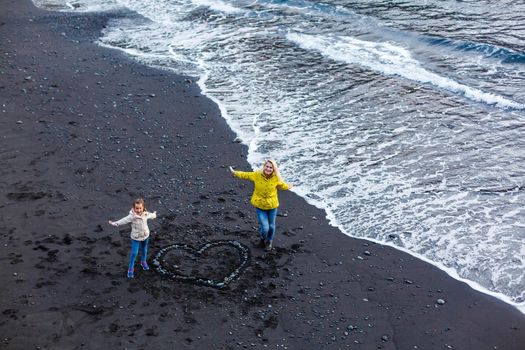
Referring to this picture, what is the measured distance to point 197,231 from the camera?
38.4 ft

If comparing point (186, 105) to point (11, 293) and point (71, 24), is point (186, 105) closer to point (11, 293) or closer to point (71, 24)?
point (11, 293)

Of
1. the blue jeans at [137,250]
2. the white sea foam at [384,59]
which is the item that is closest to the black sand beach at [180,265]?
the blue jeans at [137,250]

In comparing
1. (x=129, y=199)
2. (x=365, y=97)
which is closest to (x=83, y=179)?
(x=129, y=199)

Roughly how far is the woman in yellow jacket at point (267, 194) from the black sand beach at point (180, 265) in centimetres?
51

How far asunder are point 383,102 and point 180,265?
11082mm

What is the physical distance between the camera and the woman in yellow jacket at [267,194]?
10.8 metres

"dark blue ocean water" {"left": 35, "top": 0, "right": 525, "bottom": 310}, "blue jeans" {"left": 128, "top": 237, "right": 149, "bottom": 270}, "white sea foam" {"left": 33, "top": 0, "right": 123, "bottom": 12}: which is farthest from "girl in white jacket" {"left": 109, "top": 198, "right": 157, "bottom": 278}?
"white sea foam" {"left": 33, "top": 0, "right": 123, "bottom": 12}

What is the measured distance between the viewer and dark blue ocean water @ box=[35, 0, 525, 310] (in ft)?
40.9

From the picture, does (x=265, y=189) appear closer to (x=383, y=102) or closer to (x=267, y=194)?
(x=267, y=194)

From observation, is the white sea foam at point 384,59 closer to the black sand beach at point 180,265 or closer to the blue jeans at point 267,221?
the black sand beach at point 180,265

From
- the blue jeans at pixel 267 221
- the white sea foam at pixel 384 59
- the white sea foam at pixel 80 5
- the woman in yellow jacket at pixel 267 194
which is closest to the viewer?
the woman in yellow jacket at pixel 267 194

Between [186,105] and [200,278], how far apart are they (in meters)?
8.65

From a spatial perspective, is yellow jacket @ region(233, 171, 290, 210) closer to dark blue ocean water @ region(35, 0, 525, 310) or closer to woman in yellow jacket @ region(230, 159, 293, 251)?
woman in yellow jacket @ region(230, 159, 293, 251)

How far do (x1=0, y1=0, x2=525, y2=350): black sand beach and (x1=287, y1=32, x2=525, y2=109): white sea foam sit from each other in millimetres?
8923
